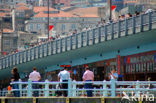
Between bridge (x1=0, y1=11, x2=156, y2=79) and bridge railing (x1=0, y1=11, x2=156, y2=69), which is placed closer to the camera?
bridge railing (x1=0, y1=11, x2=156, y2=69)

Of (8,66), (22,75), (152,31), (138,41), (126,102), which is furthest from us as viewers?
(22,75)

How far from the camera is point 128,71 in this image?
182 ft

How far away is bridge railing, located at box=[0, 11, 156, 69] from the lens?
46.1 m

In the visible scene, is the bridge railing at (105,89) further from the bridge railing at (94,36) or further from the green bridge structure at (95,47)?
the bridge railing at (94,36)

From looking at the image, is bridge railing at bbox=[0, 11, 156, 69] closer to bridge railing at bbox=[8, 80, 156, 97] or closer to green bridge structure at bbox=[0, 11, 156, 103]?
green bridge structure at bbox=[0, 11, 156, 103]

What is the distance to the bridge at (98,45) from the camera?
4734 cm

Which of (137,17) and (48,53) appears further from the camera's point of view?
(48,53)

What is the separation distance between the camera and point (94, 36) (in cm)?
5644

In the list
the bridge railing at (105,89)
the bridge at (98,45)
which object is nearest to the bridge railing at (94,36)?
the bridge at (98,45)

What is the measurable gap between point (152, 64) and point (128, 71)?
3987 mm

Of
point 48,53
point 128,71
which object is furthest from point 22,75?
point 128,71

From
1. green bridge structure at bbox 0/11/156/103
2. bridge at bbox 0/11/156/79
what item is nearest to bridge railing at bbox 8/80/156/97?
green bridge structure at bbox 0/11/156/103

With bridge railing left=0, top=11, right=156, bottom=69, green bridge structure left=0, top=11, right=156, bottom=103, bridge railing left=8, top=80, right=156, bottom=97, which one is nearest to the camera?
bridge railing left=8, top=80, right=156, bottom=97

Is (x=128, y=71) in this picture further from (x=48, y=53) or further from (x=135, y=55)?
(x=48, y=53)
